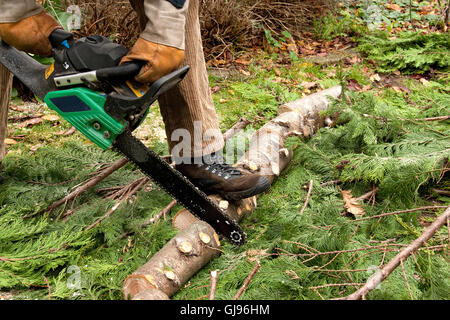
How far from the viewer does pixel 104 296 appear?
184 cm

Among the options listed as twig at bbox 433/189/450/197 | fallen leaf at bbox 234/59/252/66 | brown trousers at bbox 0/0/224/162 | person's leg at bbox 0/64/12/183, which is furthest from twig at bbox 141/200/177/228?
fallen leaf at bbox 234/59/252/66

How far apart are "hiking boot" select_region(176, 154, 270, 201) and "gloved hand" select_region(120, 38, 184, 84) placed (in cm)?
72

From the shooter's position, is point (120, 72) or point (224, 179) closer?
point (120, 72)

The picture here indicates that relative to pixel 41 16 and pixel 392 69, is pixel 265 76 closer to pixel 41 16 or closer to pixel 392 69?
pixel 392 69

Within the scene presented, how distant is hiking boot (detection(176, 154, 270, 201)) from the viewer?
2273mm

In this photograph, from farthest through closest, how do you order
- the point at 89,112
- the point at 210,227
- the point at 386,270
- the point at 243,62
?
the point at 243,62
the point at 210,227
the point at 89,112
the point at 386,270

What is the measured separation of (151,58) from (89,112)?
1.28ft

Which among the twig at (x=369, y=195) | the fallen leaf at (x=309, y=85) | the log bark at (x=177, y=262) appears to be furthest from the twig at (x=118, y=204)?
the fallen leaf at (x=309, y=85)

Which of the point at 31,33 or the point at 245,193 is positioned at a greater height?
the point at 31,33

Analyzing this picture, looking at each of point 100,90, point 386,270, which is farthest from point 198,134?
point 386,270

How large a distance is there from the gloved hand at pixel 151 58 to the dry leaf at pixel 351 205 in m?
1.35

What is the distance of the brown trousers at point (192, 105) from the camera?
2.19m

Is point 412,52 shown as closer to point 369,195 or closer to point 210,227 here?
point 369,195

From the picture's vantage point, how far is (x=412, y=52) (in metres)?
4.59
